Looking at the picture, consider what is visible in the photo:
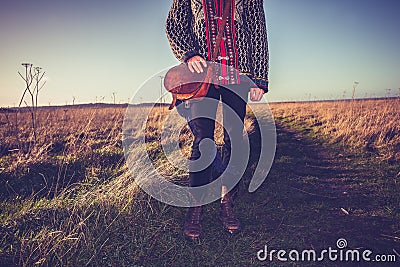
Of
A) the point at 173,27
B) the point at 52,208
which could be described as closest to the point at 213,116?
the point at 173,27

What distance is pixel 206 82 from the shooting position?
Result: 1.98 meters

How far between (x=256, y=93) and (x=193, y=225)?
107 cm

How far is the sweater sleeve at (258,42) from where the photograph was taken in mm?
2223

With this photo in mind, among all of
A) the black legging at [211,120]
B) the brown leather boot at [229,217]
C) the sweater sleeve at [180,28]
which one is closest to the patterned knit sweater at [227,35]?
the sweater sleeve at [180,28]

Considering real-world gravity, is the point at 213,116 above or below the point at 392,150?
above

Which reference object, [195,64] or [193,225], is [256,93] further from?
[193,225]

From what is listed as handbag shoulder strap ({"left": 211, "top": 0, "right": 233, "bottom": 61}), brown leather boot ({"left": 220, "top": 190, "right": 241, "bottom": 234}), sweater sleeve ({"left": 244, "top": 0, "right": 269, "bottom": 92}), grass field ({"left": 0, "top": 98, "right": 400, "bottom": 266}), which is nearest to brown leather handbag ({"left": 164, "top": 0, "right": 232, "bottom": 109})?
handbag shoulder strap ({"left": 211, "top": 0, "right": 233, "bottom": 61})

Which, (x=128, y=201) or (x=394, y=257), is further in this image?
(x=128, y=201)

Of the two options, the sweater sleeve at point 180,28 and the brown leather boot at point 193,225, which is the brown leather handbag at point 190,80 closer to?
the sweater sleeve at point 180,28

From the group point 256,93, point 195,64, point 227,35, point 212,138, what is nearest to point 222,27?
point 227,35

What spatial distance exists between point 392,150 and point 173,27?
4.20m

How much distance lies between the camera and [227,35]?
2.11m

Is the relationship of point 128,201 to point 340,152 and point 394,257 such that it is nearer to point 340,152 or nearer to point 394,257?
point 394,257

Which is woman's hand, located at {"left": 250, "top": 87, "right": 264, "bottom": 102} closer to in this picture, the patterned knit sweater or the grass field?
the patterned knit sweater
